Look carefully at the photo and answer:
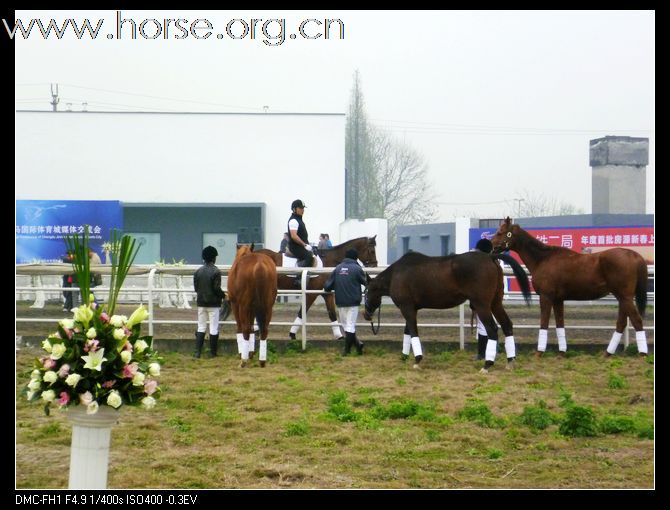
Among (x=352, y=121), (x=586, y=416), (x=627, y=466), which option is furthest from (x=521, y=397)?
(x=352, y=121)

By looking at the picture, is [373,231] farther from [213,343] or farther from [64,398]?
[64,398]

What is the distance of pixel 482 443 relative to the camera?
802cm

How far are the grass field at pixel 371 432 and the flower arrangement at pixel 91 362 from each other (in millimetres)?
1142

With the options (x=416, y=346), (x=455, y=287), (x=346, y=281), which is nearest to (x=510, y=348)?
(x=455, y=287)

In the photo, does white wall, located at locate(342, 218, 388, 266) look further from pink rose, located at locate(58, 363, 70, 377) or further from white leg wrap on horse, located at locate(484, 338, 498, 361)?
pink rose, located at locate(58, 363, 70, 377)

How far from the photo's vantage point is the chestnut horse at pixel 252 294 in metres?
12.6

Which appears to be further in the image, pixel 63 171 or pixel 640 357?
pixel 63 171

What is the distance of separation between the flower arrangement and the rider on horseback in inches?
357

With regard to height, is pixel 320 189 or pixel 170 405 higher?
pixel 320 189

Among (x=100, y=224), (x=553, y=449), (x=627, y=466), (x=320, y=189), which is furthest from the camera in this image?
(x=320, y=189)

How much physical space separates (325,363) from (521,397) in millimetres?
3553

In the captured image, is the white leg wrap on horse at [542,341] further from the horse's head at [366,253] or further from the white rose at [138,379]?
the white rose at [138,379]

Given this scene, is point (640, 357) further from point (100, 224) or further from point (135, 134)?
point (135, 134)

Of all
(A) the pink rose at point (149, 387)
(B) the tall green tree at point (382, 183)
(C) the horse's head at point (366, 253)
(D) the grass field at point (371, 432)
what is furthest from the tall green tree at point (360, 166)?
(A) the pink rose at point (149, 387)
